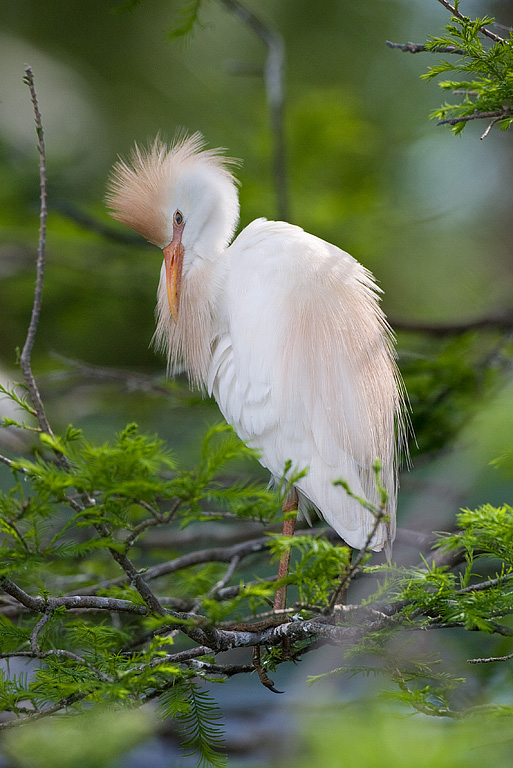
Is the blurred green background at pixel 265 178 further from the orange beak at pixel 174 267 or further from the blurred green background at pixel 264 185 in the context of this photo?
the orange beak at pixel 174 267

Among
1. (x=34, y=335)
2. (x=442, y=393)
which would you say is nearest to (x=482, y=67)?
(x=34, y=335)

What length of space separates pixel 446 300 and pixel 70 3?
164 inches

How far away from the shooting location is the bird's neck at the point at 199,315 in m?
1.86

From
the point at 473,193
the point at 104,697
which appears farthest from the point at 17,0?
the point at 104,697

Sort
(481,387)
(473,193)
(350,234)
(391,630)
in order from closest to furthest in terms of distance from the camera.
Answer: (391,630), (481,387), (350,234), (473,193)

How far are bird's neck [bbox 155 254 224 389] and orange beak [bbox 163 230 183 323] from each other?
4 centimetres

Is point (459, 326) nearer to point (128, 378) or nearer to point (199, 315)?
point (199, 315)

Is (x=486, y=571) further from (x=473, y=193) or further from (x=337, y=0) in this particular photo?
Result: (x=337, y=0)

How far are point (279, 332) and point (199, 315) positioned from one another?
0.30 meters

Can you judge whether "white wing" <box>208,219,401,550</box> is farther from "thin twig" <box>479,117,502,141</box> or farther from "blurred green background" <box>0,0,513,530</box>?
"thin twig" <box>479,117,502,141</box>

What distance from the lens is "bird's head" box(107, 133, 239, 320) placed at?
1883 millimetres

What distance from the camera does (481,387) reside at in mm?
2344

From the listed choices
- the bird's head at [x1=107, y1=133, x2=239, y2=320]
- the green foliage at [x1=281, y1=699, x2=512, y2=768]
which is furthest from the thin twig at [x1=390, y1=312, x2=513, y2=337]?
the green foliage at [x1=281, y1=699, x2=512, y2=768]

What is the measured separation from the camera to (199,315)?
1872 mm
